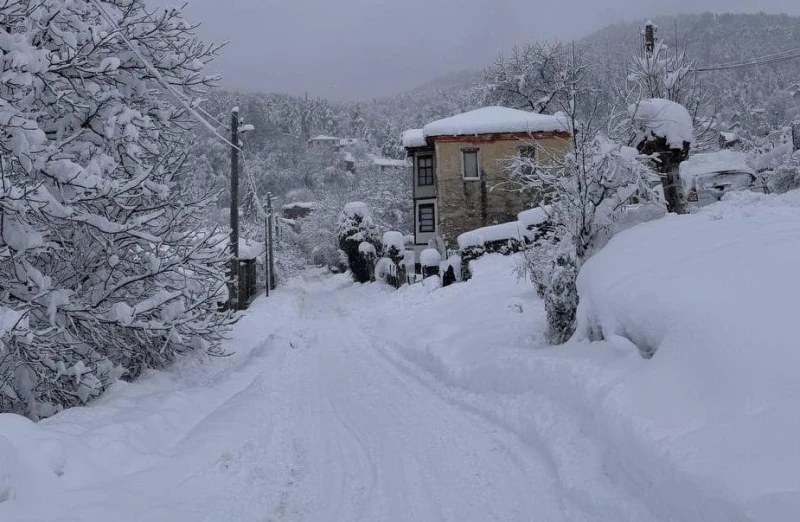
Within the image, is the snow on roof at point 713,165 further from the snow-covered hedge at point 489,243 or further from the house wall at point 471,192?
the snow-covered hedge at point 489,243

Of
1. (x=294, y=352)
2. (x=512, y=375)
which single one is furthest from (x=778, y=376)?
(x=294, y=352)

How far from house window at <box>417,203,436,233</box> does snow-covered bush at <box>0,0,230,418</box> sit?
25835mm

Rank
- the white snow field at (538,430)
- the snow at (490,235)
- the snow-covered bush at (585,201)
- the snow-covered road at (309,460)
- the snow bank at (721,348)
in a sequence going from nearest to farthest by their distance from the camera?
the snow bank at (721,348)
the white snow field at (538,430)
the snow-covered road at (309,460)
the snow-covered bush at (585,201)
the snow at (490,235)

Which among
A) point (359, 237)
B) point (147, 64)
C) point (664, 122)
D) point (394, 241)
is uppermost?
point (147, 64)

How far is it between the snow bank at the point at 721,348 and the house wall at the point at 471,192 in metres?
21.3

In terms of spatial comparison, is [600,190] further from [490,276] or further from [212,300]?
[490,276]

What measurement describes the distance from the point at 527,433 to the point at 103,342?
6167 mm

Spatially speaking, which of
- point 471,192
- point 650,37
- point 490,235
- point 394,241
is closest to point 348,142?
point 394,241

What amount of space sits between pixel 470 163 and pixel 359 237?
14290 mm

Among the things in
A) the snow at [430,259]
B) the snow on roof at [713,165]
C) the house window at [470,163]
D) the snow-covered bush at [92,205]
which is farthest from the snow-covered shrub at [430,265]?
the snow-covered bush at [92,205]

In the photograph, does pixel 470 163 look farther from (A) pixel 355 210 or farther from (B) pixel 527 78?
(B) pixel 527 78

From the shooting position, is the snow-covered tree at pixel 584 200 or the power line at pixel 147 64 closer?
the power line at pixel 147 64

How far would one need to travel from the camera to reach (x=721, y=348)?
4211 millimetres

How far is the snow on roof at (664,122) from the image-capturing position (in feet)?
33.8
